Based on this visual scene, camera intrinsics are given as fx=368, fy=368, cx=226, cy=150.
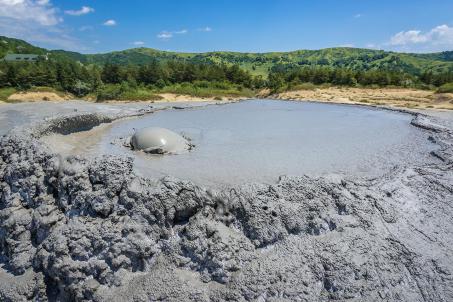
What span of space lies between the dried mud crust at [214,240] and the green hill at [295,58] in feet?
295

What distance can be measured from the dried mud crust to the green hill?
295ft

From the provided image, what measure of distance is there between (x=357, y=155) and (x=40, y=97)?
37630 mm

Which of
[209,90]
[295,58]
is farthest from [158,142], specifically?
[295,58]

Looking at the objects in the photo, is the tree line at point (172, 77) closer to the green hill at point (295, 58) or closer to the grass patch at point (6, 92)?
the grass patch at point (6, 92)

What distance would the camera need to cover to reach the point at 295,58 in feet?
414

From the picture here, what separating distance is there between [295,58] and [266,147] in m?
121

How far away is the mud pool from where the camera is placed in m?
9.06

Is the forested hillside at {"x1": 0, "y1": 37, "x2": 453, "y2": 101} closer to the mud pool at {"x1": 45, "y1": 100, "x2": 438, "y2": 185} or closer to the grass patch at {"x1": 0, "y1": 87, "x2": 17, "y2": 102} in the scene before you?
the grass patch at {"x1": 0, "y1": 87, "x2": 17, "y2": 102}

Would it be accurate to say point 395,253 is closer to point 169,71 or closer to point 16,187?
point 16,187

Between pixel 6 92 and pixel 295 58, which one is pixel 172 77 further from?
pixel 295 58

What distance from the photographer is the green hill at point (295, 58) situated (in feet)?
326

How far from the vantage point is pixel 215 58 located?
128250 mm

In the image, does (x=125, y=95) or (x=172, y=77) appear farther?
(x=172, y=77)

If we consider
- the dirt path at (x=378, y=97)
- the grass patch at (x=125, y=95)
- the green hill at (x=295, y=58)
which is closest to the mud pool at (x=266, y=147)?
the dirt path at (x=378, y=97)
